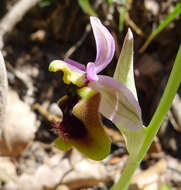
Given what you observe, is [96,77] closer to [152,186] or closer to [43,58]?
[152,186]

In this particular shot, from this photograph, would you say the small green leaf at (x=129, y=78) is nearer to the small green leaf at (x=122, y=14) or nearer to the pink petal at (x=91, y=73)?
the pink petal at (x=91, y=73)

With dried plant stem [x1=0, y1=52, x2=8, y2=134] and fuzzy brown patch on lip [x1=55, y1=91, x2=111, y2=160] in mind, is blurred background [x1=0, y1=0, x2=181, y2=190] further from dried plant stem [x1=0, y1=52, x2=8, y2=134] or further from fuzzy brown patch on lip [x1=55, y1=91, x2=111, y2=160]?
fuzzy brown patch on lip [x1=55, y1=91, x2=111, y2=160]

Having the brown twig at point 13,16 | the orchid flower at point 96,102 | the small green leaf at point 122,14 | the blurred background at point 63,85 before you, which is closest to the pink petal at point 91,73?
the orchid flower at point 96,102

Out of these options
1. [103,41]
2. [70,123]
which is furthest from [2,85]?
[103,41]

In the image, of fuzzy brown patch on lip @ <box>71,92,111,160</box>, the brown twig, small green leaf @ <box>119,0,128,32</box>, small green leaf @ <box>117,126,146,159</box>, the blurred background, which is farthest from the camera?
small green leaf @ <box>119,0,128,32</box>

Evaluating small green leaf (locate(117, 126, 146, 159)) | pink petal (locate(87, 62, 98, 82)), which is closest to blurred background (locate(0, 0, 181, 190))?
small green leaf (locate(117, 126, 146, 159))

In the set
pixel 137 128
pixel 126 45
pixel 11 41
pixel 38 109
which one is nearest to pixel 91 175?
pixel 38 109

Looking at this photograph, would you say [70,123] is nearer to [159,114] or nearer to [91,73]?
[91,73]
